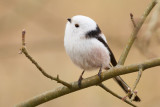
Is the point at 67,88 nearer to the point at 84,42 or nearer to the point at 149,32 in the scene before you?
the point at 84,42

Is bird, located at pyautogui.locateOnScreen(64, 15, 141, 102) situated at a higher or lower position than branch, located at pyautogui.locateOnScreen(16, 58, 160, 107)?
higher

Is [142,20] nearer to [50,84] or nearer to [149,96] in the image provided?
[149,96]

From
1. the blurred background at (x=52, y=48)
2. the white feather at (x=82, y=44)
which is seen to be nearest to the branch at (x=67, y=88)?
the white feather at (x=82, y=44)

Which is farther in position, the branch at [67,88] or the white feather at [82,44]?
the white feather at [82,44]

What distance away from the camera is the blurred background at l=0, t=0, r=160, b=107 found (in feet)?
11.2

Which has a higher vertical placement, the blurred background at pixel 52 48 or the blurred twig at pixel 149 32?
the blurred twig at pixel 149 32

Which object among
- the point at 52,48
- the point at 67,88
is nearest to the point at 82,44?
the point at 67,88

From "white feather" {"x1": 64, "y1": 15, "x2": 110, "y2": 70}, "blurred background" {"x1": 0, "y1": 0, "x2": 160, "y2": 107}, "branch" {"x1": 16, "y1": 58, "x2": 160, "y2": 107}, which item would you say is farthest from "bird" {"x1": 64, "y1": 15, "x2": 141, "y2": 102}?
"blurred background" {"x1": 0, "y1": 0, "x2": 160, "y2": 107}

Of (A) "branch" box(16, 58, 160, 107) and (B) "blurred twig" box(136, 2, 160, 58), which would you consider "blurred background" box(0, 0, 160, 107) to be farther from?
(A) "branch" box(16, 58, 160, 107)

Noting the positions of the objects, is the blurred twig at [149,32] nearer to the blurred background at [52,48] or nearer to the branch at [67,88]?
the branch at [67,88]

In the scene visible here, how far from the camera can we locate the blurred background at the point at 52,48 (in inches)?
135

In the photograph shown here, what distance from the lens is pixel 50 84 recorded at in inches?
157

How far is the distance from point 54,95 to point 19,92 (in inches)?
61.3

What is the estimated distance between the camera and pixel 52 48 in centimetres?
345
